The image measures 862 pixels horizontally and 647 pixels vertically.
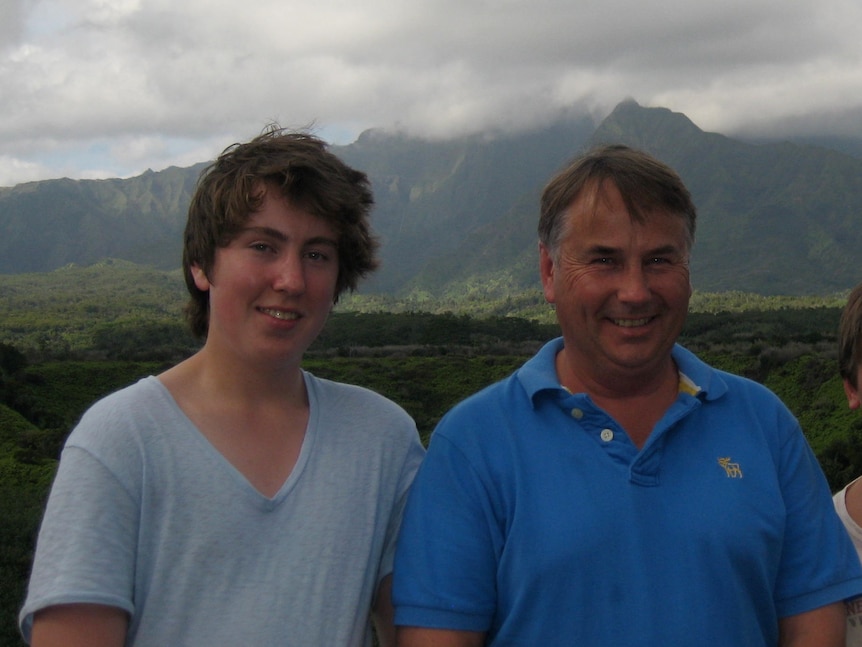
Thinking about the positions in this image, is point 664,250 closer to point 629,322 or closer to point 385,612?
point 629,322

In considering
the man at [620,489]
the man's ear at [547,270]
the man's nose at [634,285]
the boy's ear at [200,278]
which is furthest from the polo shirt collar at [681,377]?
the boy's ear at [200,278]

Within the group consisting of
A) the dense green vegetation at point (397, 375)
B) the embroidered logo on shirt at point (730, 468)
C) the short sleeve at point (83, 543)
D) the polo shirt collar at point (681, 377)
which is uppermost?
the polo shirt collar at point (681, 377)

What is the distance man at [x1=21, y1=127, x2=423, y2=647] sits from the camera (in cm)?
182

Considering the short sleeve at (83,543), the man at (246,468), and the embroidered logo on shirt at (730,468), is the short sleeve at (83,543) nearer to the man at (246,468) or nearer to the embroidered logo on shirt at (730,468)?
the man at (246,468)

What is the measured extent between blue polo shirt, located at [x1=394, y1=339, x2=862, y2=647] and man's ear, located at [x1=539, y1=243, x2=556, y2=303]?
0.27 metres

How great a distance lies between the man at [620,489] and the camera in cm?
195

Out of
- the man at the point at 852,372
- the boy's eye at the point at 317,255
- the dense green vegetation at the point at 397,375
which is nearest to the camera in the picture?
the boy's eye at the point at 317,255

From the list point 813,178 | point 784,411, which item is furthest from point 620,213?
point 813,178

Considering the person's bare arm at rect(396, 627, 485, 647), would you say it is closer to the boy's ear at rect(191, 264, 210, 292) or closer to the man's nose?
the man's nose

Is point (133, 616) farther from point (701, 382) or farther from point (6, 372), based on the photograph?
point (6, 372)

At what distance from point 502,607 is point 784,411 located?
91cm

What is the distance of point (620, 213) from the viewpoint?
6.91 ft

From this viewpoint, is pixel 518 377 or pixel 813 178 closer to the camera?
pixel 518 377

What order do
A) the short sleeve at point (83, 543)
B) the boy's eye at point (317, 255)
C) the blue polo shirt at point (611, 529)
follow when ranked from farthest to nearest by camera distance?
the boy's eye at point (317, 255) < the blue polo shirt at point (611, 529) < the short sleeve at point (83, 543)
